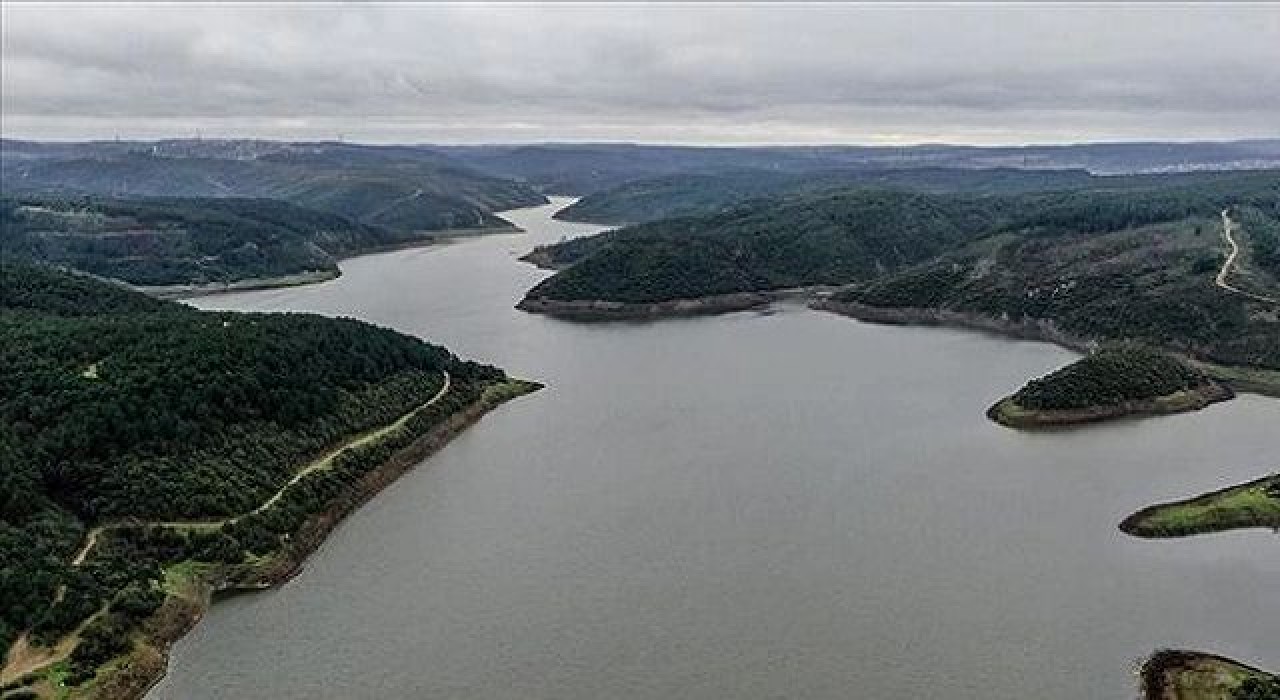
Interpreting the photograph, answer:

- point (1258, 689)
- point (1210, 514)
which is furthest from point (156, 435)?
point (1210, 514)

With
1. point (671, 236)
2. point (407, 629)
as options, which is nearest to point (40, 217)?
point (671, 236)

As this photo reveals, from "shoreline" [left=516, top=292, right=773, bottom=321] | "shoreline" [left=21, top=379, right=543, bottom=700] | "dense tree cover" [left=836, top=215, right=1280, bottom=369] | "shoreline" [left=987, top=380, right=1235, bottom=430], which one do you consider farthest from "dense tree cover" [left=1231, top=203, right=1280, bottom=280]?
"shoreline" [left=21, top=379, right=543, bottom=700]

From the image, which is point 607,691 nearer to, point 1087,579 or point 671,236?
point 1087,579

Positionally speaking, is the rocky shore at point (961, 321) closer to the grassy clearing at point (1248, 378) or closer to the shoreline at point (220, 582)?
the grassy clearing at point (1248, 378)

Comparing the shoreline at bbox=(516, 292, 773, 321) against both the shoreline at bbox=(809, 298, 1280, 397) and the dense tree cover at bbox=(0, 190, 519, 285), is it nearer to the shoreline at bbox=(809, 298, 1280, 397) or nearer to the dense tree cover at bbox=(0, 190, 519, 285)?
the shoreline at bbox=(809, 298, 1280, 397)

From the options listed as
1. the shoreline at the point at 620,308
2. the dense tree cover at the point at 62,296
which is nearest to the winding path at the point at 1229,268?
the shoreline at the point at 620,308

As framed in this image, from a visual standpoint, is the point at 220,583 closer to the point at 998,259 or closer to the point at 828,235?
the point at 998,259
